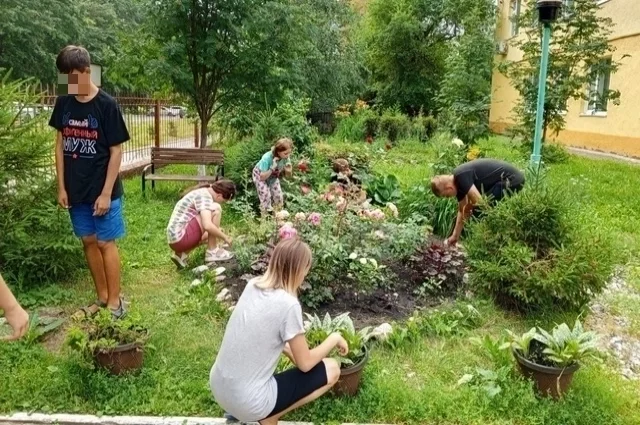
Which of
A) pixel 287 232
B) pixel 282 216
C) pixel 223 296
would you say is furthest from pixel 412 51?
pixel 223 296

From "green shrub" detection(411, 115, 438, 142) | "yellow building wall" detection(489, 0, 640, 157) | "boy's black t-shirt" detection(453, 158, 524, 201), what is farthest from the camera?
"green shrub" detection(411, 115, 438, 142)

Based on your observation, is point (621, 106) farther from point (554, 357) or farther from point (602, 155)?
point (554, 357)

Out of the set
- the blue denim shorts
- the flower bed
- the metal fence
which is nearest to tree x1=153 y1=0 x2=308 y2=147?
the metal fence

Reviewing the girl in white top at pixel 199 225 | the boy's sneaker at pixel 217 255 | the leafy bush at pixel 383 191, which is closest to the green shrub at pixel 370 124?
the leafy bush at pixel 383 191

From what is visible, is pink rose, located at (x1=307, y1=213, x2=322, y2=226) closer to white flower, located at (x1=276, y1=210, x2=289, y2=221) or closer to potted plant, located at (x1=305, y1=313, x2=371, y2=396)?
white flower, located at (x1=276, y1=210, x2=289, y2=221)

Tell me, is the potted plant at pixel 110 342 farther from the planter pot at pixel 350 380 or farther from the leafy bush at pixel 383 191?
the leafy bush at pixel 383 191

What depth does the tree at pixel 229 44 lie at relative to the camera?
964 cm

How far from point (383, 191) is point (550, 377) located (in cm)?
455

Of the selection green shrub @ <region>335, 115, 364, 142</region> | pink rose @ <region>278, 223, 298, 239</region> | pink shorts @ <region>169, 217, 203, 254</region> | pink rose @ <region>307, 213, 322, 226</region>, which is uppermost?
green shrub @ <region>335, 115, 364, 142</region>

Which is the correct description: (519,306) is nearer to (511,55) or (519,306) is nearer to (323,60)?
(323,60)

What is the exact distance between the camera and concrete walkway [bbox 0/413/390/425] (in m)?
2.95

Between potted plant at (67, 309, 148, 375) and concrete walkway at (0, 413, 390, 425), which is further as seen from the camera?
potted plant at (67, 309, 148, 375)

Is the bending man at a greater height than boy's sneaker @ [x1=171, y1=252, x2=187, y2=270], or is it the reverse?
the bending man

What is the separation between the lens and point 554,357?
3160 mm
